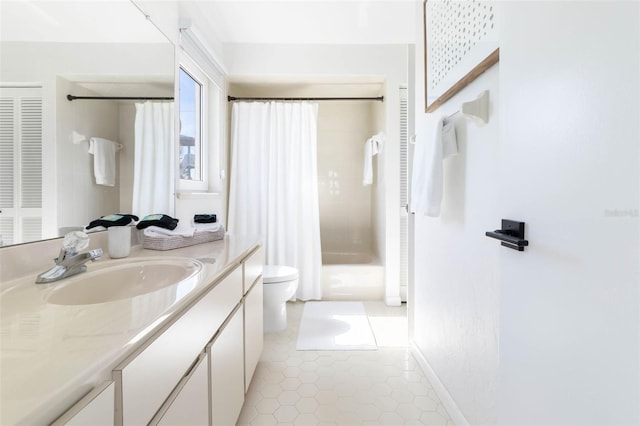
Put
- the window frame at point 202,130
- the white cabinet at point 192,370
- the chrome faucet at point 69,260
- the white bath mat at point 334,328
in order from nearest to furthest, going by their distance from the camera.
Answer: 1. the white cabinet at point 192,370
2. the chrome faucet at point 69,260
3. the white bath mat at point 334,328
4. the window frame at point 202,130

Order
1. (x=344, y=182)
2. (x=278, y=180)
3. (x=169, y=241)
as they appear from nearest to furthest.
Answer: (x=169, y=241), (x=278, y=180), (x=344, y=182)

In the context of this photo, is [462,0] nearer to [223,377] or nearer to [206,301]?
[206,301]

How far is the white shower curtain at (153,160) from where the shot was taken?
1396 mm

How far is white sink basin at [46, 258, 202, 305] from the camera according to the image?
83 cm

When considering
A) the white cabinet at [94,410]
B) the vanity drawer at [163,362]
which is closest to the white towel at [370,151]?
the vanity drawer at [163,362]

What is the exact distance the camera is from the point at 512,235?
0.73m

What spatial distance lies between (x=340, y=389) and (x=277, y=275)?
2.84 feet

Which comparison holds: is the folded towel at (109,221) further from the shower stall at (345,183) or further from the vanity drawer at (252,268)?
the shower stall at (345,183)

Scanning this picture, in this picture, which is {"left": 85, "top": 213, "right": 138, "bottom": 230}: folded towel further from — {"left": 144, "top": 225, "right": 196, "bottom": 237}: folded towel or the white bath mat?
the white bath mat

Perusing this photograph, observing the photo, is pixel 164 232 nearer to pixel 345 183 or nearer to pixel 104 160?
pixel 104 160

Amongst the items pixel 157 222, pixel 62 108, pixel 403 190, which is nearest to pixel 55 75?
pixel 62 108

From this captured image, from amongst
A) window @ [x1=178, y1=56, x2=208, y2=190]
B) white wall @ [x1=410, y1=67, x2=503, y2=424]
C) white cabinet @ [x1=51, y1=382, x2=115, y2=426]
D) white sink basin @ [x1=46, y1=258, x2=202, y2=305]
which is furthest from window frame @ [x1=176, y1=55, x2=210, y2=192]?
white cabinet @ [x1=51, y1=382, x2=115, y2=426]

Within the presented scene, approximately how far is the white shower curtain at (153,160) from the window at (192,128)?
10.8 inches

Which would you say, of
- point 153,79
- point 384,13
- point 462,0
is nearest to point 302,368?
point 153,79
